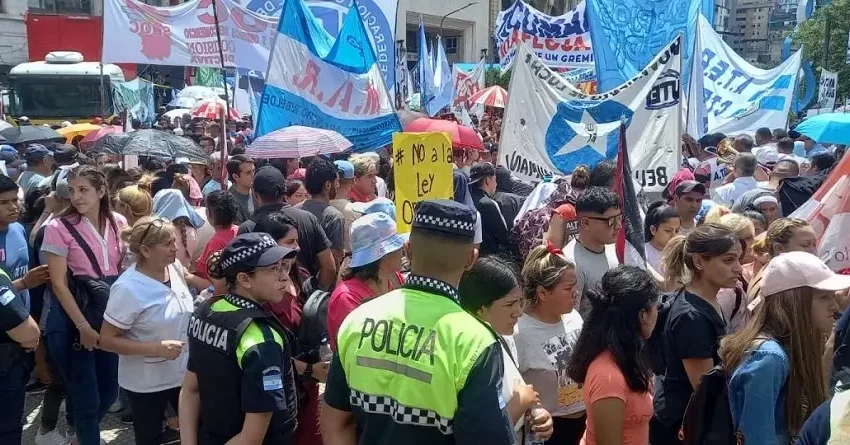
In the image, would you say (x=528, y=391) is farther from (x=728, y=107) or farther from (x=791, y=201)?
(x=728, y=107)

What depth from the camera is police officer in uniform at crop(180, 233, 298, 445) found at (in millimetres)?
2754

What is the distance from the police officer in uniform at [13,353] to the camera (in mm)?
3586

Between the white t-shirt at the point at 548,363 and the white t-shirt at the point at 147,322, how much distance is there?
5.47 ft

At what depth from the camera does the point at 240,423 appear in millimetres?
2869

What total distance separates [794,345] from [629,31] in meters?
7.42

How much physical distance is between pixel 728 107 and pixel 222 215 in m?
A: 9.56

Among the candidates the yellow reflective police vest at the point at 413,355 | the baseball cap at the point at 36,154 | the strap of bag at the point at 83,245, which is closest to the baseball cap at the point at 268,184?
the strap of bag at the point at 83,245

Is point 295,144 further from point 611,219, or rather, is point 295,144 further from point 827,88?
point 827,88

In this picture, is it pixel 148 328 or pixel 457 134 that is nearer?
pixel 148 328

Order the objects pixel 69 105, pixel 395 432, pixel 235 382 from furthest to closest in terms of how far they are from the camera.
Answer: pixel 69 105, pixel 235 382, pixel 395 432

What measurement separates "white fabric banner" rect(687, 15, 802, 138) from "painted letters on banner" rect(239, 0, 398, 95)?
466 centimetres

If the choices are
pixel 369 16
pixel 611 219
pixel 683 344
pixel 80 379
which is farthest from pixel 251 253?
pixel 369 16

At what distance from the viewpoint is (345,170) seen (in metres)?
6.06

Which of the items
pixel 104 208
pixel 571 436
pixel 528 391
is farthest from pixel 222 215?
pixel 528 391
